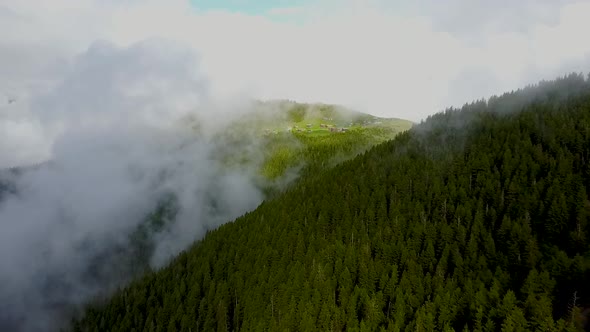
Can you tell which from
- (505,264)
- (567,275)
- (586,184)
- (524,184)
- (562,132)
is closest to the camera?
(567,275)

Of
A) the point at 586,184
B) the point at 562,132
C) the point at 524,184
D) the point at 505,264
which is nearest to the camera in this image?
the point at 505,264

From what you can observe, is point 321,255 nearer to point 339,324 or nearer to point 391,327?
point 339,324

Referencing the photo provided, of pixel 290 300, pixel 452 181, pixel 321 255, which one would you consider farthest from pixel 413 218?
pixel 290 300

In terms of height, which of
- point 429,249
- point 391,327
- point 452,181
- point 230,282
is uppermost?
point 452,181

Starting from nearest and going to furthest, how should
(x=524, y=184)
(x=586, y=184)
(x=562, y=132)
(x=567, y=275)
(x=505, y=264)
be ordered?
(x=567, y=275) < (x=505, y=264) < (x=586, y=184) < (x=524, y=184) < (x=562, y=132)

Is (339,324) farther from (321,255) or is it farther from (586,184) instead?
(586,184)

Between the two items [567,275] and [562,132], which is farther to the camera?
[562,132]

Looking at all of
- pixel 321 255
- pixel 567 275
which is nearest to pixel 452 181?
pixel 321 255

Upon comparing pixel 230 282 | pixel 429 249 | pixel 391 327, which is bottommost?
Result: pixel 230 282

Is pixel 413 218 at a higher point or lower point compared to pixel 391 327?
higher
